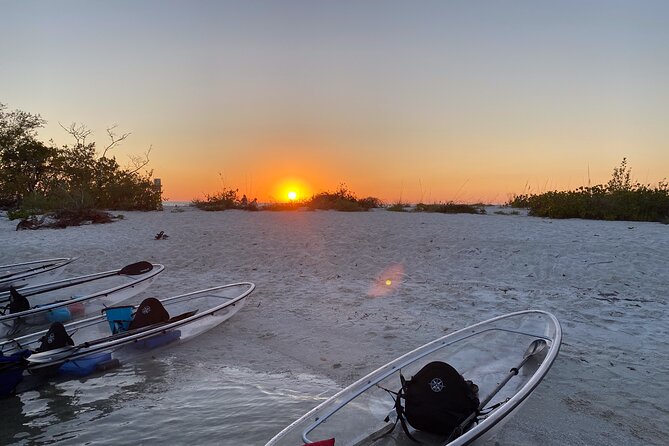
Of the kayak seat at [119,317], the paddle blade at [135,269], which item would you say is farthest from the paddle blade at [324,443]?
the paddle blade at [135,269]

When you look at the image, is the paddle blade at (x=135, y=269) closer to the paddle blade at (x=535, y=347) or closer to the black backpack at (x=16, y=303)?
the black backpack at (x=16, y=303)

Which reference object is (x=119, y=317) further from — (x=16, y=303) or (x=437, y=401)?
(x=437, y=401)

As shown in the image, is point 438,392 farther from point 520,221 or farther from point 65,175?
point 65,175

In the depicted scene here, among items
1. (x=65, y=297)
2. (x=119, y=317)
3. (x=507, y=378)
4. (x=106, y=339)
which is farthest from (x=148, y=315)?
(x=507, y=378)

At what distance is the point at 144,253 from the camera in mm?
12539

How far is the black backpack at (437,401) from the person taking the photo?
359cm

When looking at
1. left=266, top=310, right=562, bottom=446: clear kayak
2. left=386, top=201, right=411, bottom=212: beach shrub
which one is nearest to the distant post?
left=386, top=201, right=411, bottom=212: beach shrub

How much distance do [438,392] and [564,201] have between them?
16424mm

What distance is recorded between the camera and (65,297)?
8.83 meters

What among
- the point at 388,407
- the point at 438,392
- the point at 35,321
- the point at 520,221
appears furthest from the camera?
the point at 520,221

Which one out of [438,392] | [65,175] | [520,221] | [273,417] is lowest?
[273,417]

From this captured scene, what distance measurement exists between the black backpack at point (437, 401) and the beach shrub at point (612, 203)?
50.3 feet

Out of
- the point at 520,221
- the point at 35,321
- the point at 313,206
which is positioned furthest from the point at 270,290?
the point at 313,206

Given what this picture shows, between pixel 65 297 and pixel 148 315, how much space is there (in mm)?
3588
